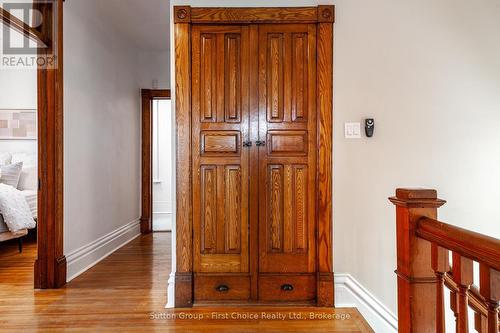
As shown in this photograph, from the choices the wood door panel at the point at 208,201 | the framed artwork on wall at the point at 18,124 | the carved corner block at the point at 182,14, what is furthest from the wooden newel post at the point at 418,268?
the framed artwork on wall at the point at 18,124

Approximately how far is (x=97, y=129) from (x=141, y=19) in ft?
4.40

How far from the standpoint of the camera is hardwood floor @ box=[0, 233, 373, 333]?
185cm

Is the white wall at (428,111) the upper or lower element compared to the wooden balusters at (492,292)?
upper

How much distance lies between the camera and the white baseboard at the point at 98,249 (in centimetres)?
264

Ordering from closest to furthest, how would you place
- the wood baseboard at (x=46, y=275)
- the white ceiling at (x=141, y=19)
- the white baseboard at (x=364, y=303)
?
the white baseboard at (x=364, y=303)
the wood baseboard at (x=46, y=275)
the white ceiling at (x=141, y=19)

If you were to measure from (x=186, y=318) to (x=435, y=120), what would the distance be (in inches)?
83.2

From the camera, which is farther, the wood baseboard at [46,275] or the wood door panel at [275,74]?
the wood baseboard at [46,275]

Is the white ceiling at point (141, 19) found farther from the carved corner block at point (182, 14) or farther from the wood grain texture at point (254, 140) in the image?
the wood grain texture at point (254, 140)

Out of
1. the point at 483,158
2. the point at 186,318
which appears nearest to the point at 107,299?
the point at 186,318

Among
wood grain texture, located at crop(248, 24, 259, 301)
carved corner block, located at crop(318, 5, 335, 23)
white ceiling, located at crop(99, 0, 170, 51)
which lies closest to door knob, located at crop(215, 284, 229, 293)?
wood grain texture, located at crop(248, 24, 259, 301)

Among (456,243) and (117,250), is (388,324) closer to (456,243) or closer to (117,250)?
(456,243)

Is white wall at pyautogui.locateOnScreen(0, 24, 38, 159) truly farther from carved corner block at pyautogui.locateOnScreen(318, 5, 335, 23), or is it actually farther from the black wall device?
the black wall device

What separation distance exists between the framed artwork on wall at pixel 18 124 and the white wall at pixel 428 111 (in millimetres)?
4292

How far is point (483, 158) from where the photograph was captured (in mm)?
2076
